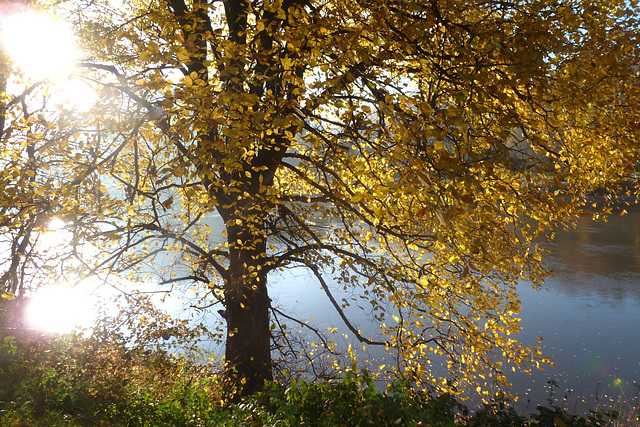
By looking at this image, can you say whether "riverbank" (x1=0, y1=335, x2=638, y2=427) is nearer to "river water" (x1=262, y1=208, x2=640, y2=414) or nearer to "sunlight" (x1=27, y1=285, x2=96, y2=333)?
"sunlight" (x1=27, y1=285, x2=96, y2=333)

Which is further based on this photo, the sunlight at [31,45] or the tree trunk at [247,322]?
the tree trunk at [247,322]

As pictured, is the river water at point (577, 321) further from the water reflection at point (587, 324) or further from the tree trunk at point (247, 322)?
the tree trunk at point (247, 322)

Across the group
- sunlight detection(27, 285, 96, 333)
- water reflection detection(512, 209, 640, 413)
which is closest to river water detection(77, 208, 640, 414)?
water reflection detection(512, 209, 640, 413)

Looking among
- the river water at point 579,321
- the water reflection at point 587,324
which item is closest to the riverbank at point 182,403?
the water reflection at point 587,324

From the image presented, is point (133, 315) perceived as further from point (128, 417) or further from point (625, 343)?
point (625, 343)

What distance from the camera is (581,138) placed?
6258 millimetres

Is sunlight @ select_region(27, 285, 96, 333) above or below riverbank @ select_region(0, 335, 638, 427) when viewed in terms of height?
above

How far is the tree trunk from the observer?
24.4 feet

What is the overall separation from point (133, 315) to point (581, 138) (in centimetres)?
954

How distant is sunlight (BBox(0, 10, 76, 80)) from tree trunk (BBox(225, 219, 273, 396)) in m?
3.48

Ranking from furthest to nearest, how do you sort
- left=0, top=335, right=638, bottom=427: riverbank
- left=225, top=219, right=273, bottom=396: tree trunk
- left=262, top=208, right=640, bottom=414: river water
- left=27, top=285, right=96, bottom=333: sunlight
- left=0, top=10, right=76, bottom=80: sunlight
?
left=262, top=208, right=640, bottom=414: river water, left=27, top=285, right=96, bottom=333: sunlight, left=225, top=219, right=273, bottom=396: tree trunk, left=0, top=10, right=76, bottom=80: sunlight, left=0, top=335, right=638, bottom=427: riverbank

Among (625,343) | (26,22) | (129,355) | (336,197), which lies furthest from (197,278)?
(625,343)

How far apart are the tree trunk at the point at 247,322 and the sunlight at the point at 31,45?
137 inches

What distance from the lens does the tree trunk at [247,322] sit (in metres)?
7.44
